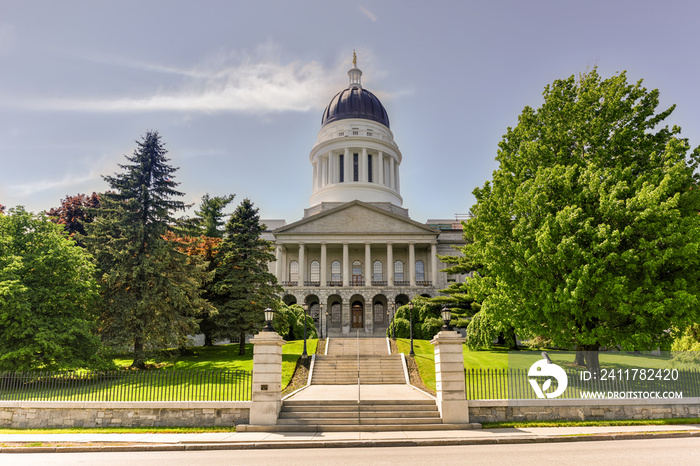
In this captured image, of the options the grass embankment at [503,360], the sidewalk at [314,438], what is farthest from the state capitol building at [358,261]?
the sidewalk at [314,438]

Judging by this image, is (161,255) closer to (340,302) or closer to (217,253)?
(217,253)

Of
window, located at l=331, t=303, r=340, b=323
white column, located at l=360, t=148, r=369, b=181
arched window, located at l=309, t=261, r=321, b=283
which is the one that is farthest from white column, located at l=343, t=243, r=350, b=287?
white column, located at l=360, t=148, r=369, b=181

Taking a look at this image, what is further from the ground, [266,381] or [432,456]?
[266,381]

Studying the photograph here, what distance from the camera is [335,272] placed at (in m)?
55.4

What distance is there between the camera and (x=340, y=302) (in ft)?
174

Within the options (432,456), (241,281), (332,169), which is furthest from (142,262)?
(332,169)

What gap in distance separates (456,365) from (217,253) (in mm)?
21687

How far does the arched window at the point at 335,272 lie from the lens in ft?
180

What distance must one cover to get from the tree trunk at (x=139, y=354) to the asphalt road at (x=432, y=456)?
12.1m

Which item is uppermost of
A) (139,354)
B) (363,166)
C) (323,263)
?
(363,166)

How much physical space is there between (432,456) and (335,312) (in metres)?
42.1

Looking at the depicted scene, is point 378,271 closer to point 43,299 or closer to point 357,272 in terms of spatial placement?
point 357,272

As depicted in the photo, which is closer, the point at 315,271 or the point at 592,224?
the point at 592,224

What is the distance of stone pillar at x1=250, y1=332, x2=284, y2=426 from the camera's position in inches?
576
